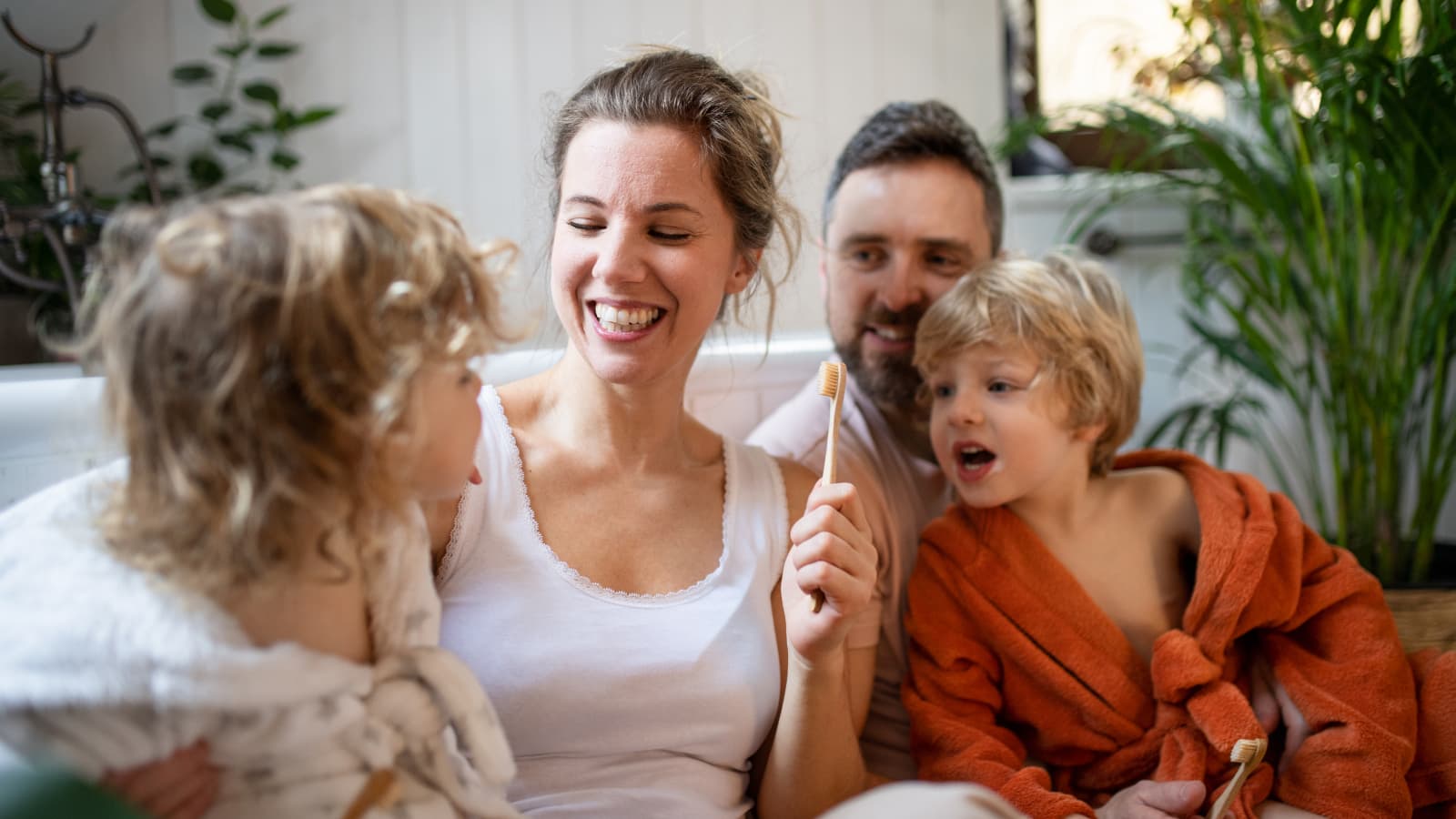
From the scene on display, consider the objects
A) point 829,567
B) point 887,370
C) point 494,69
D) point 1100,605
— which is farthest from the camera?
point 494,69

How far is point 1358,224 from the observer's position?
1.71m

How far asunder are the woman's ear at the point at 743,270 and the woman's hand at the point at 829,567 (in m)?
0.32

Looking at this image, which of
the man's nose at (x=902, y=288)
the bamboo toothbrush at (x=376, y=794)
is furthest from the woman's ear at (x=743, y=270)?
the bamboo toothbrush at (x=376, y=794)

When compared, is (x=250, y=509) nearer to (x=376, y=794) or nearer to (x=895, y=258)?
(x=376, y=794)

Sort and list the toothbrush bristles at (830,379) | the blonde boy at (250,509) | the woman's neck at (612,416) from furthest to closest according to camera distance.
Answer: the woman's neck at (612,416)
the toothbrush bristles at (830,379)
the blonde boy at (250,509)

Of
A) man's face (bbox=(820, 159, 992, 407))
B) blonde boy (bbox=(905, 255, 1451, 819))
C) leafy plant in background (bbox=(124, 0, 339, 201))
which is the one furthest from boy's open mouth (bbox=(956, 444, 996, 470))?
leafy plant in background (bbox=(124, 0, 339, 201))

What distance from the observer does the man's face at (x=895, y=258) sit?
154 cm

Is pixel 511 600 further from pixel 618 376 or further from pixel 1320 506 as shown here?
pixel 1320 506

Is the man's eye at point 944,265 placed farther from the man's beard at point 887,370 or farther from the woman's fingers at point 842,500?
the woman's fingers at point 842,500

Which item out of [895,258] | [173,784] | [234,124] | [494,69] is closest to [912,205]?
[895,258]

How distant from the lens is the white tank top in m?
1.05

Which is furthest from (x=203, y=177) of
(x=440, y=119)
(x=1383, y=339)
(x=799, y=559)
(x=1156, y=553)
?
(x=1383, y=339)

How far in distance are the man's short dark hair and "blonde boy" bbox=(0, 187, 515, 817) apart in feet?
3.10

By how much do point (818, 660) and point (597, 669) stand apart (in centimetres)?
Result: 21
